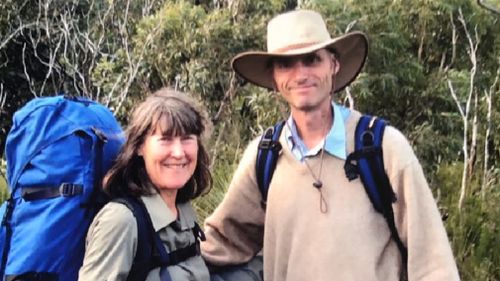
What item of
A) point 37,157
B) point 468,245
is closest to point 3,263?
point 37,157

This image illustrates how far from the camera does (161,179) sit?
2.84 metres

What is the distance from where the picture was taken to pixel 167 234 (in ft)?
9.11

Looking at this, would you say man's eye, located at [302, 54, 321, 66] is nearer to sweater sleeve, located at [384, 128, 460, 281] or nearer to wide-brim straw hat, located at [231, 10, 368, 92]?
wide-brim straw hat, located at [231, 10, 368, 92]

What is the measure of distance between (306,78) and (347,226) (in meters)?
0.51

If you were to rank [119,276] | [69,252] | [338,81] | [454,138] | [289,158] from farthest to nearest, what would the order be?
[454,138]
[338,81]
[289,158]
[69,252]
[119,276]

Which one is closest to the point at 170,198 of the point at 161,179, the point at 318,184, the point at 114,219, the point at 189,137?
the point at 161,179

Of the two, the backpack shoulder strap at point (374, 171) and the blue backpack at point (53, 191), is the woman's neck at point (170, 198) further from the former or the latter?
the backpack shoulder strap at point (374, 171)

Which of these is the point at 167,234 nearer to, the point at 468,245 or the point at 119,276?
the point at 119,276

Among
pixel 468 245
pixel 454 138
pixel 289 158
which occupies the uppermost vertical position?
pixel 289 158

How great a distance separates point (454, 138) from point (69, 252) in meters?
4.71

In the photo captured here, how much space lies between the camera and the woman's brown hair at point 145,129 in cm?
277

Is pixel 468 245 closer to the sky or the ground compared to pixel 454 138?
closer to the ground

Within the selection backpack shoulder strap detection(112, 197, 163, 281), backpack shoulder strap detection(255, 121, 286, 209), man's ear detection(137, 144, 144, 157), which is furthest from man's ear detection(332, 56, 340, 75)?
backpack shoulder strap detection(112, 197, 163, 281)

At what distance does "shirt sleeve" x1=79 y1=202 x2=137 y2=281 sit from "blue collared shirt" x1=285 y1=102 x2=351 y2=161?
652 millimetres
